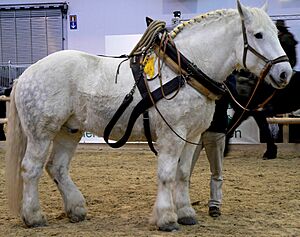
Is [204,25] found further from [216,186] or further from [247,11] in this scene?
[216,186]

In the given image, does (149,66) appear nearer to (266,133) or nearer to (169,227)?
(169,227)

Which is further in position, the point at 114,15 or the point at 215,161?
the point at 114,15

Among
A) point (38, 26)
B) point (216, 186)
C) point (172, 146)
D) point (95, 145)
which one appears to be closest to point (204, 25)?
point (172, 146)

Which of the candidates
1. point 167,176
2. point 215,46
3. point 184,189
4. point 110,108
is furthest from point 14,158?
point 215,46

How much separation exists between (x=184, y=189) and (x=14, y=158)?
150cm

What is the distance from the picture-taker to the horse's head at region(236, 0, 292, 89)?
11.9ft

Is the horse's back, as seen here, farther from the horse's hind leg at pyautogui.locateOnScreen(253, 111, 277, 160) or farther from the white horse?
the horse's hind leg at pyautogui.locateOnScreen(253, 111, 277, 160)

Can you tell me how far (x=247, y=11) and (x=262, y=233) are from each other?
1.74 meters

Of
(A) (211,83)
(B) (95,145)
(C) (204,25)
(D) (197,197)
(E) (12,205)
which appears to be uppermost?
(C) (204,25)

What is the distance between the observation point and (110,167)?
25.1ft

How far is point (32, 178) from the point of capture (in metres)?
4.09

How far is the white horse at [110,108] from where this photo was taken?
150 inches

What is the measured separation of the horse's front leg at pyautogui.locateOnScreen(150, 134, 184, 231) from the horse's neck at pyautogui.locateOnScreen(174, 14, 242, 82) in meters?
0.64

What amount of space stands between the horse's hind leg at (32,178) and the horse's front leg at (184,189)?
115 centimetres
